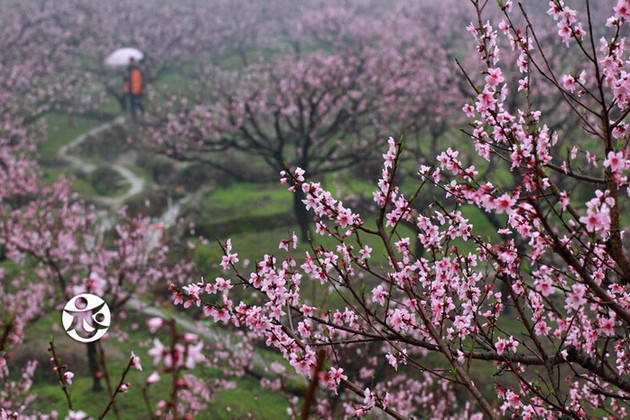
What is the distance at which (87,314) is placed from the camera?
330 cm

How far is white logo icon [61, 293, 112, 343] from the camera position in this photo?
310cm

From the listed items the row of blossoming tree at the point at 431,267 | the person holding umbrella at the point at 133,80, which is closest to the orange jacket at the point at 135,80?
the person holding umbrella at the point at 133,80

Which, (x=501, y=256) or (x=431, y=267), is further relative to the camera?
(x=431, y=267)

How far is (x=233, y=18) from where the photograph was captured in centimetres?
5556

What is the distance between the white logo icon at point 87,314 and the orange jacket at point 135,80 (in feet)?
100

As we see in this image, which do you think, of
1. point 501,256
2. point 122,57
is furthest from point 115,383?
point 122,57

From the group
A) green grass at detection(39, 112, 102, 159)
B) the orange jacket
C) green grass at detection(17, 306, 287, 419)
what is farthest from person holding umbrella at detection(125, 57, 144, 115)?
green grass at detection(17, 306, 287, 419)

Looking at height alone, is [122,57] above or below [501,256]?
above

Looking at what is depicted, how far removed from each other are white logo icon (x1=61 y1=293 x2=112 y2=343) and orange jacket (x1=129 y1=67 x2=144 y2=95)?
30536 millimetres

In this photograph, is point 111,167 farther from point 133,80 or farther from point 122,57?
point 122,57

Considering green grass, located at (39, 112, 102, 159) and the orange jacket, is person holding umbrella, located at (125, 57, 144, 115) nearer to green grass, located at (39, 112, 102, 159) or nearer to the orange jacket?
the orange jacket

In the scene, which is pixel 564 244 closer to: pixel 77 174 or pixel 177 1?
pixel 77 174

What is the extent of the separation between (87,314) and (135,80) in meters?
30.8

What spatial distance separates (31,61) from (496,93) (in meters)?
36.7
